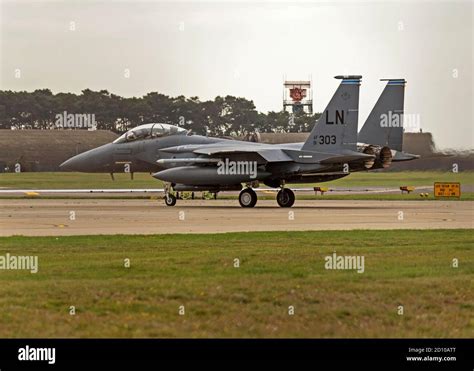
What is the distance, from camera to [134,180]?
63094 mm

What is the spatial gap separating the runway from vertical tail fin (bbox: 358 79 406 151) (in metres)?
3.65

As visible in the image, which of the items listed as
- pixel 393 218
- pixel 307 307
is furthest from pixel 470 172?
pixel 307 307

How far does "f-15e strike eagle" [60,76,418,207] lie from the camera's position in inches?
1597

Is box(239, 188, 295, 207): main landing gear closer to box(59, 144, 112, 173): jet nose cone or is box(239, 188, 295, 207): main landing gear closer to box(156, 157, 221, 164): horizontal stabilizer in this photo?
box(156, 157, 221, 164): horizontal stabilizer

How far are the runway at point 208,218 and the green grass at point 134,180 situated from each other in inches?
658

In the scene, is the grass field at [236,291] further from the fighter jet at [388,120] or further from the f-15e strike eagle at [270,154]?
the fighter jet at [388,120]

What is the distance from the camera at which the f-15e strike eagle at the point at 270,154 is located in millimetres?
40562

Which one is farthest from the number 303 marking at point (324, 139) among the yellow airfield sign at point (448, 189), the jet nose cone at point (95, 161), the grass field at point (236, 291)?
the grass field at point (236, 291)

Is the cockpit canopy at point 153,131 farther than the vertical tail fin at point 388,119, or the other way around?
the cockpit canopy at point 153,131

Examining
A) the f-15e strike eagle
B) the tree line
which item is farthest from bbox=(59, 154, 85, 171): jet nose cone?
the tree line

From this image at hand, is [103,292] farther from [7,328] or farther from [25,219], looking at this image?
[25,219]

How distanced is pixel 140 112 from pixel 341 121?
31.1 m

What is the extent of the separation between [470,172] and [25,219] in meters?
31.5
